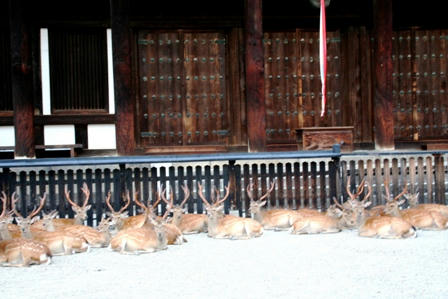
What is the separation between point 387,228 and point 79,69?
8.93 meters

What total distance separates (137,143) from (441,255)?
29.6 feet

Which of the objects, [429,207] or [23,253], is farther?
[429,207]

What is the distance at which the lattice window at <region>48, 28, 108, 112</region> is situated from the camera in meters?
14.8

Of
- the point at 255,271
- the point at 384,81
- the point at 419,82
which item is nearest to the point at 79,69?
the point at 384,81

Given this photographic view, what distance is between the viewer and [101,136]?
14.8 metres

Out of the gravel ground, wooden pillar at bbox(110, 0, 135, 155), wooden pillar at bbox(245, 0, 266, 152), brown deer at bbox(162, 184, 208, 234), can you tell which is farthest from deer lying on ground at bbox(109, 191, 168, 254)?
wooden pillar at bbox(245, 0, 266, 152)

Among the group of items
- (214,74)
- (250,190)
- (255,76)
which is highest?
(214,74)

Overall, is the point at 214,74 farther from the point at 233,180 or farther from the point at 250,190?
the point at 250,190

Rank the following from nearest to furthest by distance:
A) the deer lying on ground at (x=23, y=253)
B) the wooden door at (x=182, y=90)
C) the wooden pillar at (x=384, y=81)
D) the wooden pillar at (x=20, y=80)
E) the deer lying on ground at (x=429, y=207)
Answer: the deer lying on ground at (x=23, y=253) → the deer lying on ground at (x=429, y=207) → the wooden pillar at (x=20, y=80) → the wooden pillar at (x=384, y=81) → the wooden door at (x=182, y=90)

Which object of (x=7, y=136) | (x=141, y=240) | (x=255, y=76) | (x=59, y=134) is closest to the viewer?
(x=141, y=240)

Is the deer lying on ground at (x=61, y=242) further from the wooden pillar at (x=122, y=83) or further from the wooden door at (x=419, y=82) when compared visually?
the wooden door at (x=419, y=82)

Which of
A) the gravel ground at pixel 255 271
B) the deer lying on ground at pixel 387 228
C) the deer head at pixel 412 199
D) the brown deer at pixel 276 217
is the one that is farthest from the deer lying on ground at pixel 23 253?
the deer head at pixel 412 199

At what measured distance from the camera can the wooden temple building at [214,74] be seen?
14.7 metres

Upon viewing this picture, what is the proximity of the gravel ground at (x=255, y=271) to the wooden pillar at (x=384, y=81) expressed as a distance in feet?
17.4
